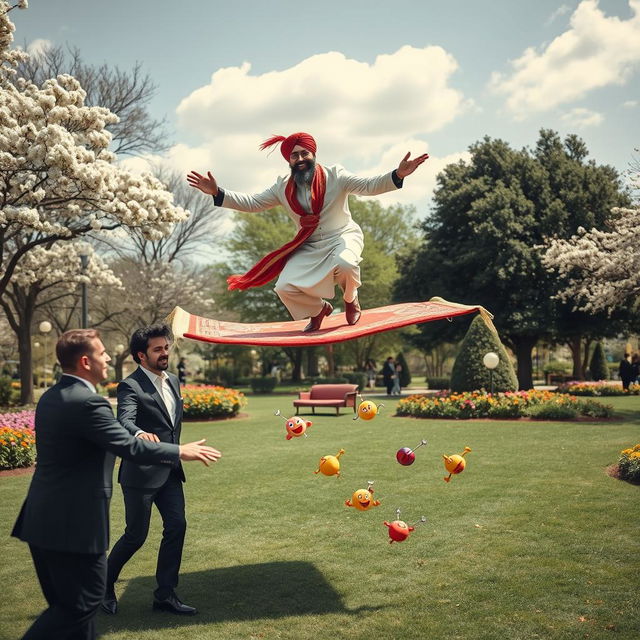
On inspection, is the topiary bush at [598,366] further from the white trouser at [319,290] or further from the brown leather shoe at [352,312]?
the white trouser at [319,290]

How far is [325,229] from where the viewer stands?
5.87 metres

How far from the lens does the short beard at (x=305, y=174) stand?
5.68 metres

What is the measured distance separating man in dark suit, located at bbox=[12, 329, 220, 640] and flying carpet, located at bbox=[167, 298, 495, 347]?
4.61 feet

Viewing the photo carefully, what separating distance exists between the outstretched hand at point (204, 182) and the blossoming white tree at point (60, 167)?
9845mm

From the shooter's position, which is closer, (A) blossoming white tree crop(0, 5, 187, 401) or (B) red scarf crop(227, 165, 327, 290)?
(B) red scarf crop(227, 165, 327, 290)

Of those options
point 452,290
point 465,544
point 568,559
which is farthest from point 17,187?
point 452,290

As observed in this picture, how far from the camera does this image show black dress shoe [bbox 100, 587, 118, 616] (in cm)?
579

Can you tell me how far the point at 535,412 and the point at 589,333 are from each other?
1457cm

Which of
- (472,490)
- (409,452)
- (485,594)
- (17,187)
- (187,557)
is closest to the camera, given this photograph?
(409,452)

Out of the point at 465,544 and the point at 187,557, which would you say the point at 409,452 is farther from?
the point at 187,557

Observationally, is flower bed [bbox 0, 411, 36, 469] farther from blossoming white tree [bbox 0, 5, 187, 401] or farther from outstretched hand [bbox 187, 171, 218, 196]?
outstretched hand [bbox 187, 171, 218, 196]

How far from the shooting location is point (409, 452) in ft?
18.2

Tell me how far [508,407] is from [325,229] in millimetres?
14673

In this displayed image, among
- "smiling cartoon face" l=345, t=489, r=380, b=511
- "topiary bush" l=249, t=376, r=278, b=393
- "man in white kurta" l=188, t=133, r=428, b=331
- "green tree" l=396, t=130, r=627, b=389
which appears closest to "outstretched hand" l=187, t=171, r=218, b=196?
"man in white kurta" l=188, t=133, r=428, b=331
